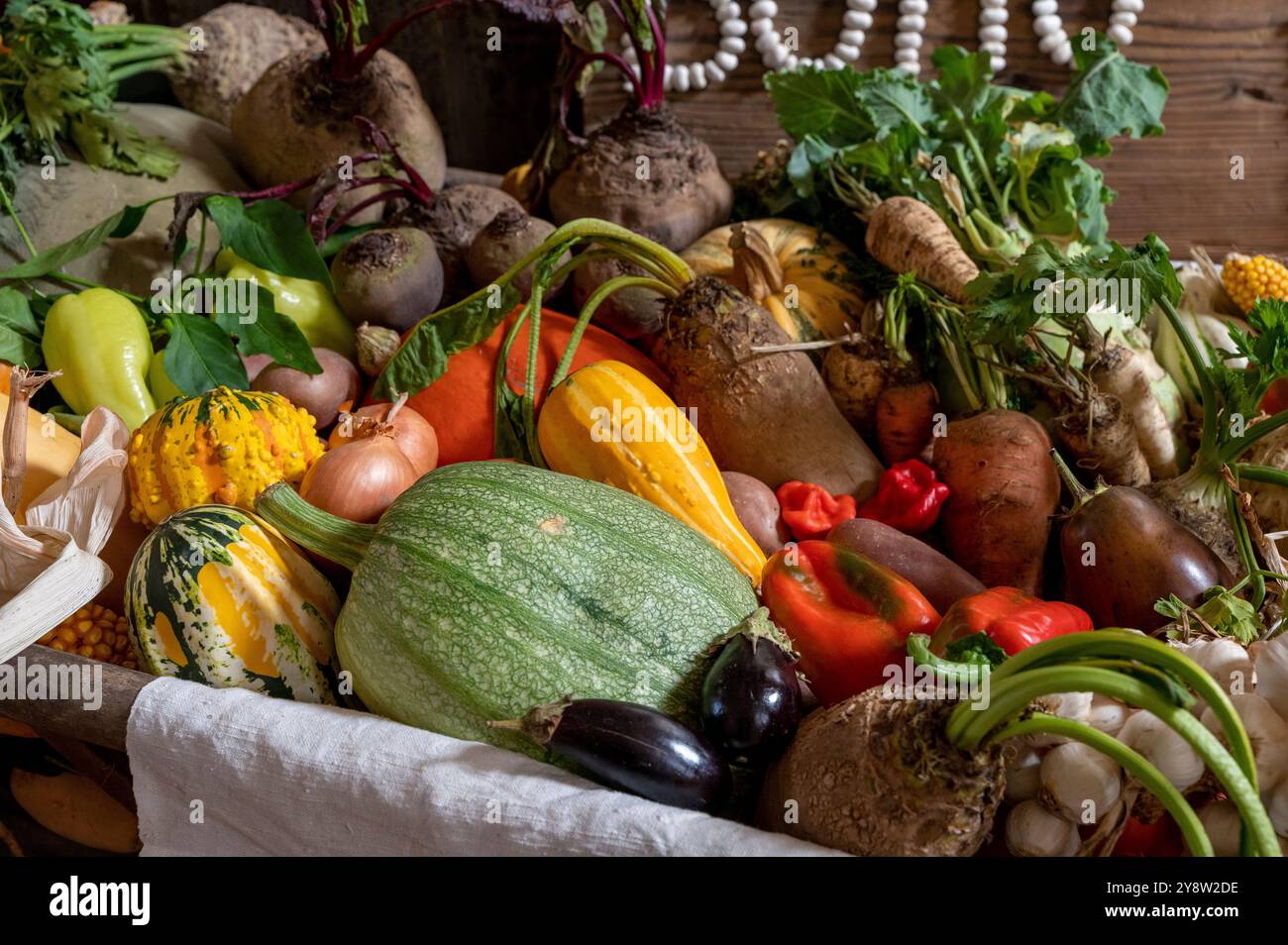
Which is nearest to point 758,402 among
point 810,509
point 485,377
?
point 810,509

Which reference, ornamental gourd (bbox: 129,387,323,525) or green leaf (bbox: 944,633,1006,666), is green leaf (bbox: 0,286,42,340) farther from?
green leaf (bbox: 944,633,1006,666)

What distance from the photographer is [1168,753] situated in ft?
3.11

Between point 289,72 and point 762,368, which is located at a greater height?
point 289,72

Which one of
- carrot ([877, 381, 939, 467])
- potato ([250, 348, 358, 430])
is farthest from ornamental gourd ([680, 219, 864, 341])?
potato ([250, 348, 358, 430])

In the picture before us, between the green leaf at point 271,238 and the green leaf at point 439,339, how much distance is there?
0.29m

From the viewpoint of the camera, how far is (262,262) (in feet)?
6.55

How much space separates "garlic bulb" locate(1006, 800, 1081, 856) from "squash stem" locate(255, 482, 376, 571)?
0.86 meters

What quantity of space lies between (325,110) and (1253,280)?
2145 mm

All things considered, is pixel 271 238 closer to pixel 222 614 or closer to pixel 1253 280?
pixel 222 614

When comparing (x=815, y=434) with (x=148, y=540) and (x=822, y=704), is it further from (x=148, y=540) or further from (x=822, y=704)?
(x=148, y=540)

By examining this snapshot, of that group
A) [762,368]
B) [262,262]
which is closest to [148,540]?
[262,262]
